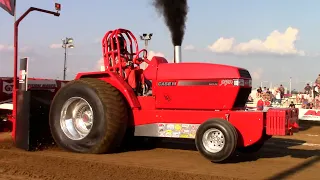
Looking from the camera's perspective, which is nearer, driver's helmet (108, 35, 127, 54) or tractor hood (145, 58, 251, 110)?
tractor hood (145, 58, 251, 110)

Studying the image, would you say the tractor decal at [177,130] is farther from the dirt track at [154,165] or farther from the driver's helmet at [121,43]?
the driver's helmet at [121,43]

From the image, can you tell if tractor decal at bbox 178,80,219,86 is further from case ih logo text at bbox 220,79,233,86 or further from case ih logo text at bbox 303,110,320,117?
case ih logo text at bbox 303,110,320,117

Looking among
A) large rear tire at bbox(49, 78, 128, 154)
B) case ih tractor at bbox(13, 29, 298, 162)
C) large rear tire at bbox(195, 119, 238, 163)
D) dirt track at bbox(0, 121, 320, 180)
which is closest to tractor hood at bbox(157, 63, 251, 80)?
case ih tractor at bbox(13, 29, 298, 162)

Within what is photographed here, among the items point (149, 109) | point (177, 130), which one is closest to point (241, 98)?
point (177, 130)

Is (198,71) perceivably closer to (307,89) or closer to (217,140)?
(217,140)

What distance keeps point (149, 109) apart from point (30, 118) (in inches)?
92.6

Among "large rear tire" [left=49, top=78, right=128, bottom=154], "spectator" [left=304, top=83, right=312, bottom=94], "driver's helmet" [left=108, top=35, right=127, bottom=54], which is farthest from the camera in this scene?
"spectator" [left=304, top=83, right=312, bottom=94]

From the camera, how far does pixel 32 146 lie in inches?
318

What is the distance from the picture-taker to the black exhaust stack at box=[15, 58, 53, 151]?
8016 mm

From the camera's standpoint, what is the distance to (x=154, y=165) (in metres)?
6.73

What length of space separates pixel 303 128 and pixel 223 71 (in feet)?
28.4

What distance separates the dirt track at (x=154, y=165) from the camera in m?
5.83

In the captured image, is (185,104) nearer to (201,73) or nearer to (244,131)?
(201,73)

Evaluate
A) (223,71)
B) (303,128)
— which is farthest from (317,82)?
(223,71)
